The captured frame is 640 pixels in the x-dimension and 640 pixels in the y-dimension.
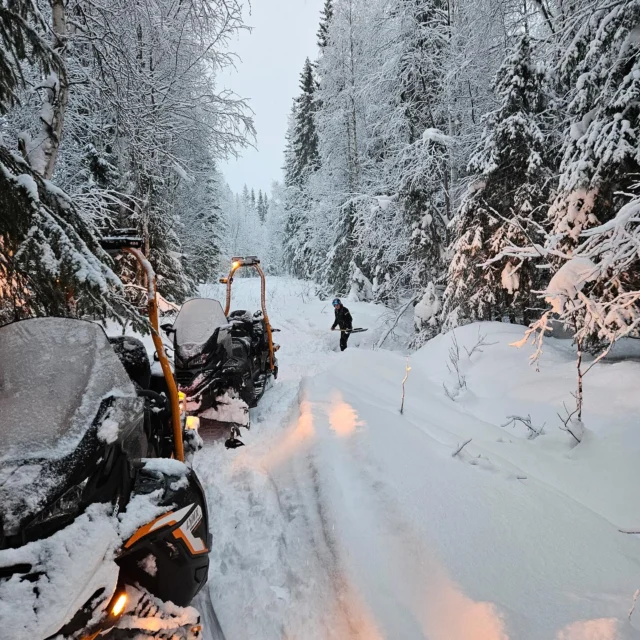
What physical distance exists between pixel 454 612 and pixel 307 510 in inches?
55.6

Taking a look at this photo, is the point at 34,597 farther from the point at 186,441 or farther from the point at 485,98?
the point at 485,98

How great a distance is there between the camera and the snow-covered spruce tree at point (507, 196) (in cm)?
794

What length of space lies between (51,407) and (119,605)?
3.06 ft

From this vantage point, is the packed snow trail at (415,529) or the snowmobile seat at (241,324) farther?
the snowmobile seat at (241,324)

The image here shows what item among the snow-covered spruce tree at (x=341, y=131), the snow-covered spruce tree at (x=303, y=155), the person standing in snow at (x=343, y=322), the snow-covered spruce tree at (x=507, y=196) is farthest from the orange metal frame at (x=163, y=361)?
the snow-covered spruce tree at (x=303, y=155)

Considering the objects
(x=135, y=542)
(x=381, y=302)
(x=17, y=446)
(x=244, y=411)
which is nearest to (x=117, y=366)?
(x=17, y=446)

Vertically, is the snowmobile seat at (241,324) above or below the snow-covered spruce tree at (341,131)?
below

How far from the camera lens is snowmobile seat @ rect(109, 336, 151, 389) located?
3.60 m

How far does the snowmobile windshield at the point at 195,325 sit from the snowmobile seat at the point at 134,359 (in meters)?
1.24

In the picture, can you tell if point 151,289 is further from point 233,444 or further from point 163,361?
point 233,444

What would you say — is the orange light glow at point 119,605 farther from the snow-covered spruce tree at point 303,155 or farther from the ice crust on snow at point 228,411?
the snow-covered spruce tree at point 303,155

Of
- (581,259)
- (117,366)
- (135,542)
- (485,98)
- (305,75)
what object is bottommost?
(135,542)

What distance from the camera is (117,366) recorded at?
2404 mm

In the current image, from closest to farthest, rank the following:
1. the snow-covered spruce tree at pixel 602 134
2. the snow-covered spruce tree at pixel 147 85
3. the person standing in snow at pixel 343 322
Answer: the snow-covered spruce tree at pixel 602 134
the snow-covered spruce tree at pixel 147 85
the person standing in snow at pixel 343 322
